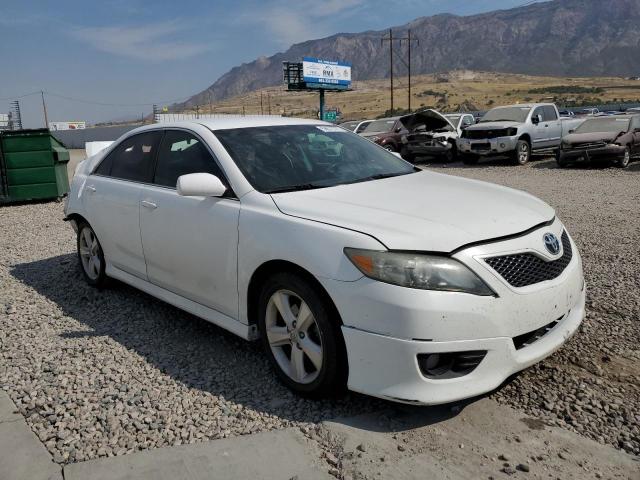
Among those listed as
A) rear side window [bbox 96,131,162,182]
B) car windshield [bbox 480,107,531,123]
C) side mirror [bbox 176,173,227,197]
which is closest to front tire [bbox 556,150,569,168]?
car windshield [bbox 480,107,531,123]

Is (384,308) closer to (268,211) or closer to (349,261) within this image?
(349,261)

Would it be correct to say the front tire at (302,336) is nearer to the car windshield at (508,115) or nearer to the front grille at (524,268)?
the front grille at (524,268)

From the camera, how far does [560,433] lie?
286cm

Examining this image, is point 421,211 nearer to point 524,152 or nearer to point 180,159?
point 180,159

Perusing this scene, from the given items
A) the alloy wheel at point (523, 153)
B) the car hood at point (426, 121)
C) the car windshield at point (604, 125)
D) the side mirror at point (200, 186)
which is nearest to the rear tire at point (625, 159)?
the car windshield at point (604, 125)

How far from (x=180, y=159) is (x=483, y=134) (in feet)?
48.5

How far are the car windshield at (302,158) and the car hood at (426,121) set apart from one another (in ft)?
49.1

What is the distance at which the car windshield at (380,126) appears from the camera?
2125 centimetres

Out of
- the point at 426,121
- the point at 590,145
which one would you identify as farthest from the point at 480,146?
the point at 590,145

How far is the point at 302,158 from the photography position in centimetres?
403

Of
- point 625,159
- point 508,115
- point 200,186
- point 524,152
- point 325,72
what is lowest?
point 625,159

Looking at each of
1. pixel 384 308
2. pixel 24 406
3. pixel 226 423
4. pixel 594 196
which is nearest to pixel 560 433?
pixel 384 308

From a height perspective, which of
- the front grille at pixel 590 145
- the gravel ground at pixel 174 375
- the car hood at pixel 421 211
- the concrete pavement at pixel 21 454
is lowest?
the concrete pavement at pixel 21 454

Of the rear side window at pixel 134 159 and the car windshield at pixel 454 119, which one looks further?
the car windshield at pixel 454 119
